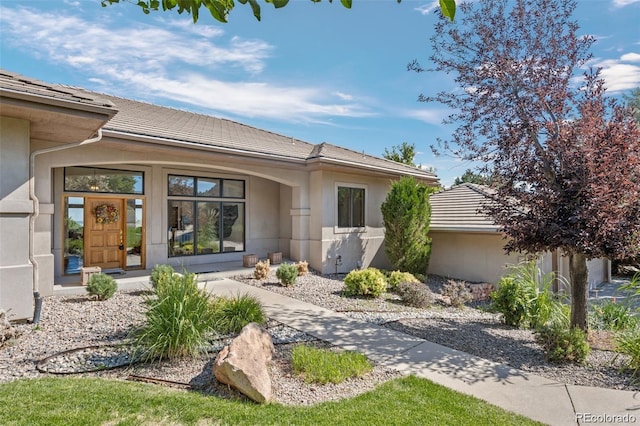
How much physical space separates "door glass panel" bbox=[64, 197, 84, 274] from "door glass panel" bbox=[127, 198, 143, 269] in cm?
126

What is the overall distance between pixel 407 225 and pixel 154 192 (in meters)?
8.68

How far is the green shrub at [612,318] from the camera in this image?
6656 millimetres

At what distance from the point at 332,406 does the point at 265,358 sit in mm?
1185

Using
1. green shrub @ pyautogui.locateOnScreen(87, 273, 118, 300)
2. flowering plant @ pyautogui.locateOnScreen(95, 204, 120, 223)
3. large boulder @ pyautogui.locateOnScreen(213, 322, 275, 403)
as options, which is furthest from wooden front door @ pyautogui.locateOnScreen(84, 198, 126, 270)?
large boulder @ pyautogui.locateOnScreen(213, 322, 275, 403)

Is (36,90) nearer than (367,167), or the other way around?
(36,90)

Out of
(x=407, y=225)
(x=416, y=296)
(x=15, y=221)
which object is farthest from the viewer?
(x=407, y=225)

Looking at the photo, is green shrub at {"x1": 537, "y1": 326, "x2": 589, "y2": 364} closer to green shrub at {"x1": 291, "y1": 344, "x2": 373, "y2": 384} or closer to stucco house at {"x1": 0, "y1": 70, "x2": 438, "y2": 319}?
green shrub at {"x1": 291, "y1": 344, "x2": 373, "y2": 384}

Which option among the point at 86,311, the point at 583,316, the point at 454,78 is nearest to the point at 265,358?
the point at 86,311

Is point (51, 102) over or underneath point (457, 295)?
over

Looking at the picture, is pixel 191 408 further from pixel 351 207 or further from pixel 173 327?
pixel 351 207

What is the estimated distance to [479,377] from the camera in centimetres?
455

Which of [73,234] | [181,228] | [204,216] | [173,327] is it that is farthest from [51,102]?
[204,216]

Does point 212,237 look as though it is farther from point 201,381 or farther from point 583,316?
point 583,316

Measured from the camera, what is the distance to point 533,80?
6.37m
